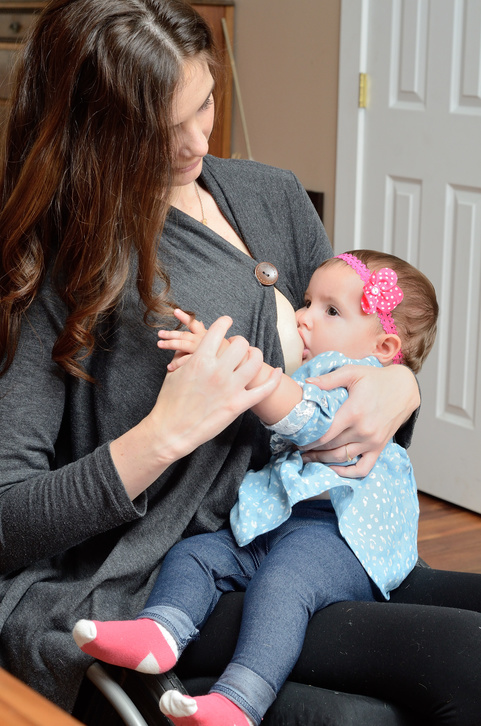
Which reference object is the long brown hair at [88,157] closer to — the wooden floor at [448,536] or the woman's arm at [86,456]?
the woman's arm at [86,456]

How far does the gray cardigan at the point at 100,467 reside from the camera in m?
1.14

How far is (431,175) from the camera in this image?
2969 millimetres

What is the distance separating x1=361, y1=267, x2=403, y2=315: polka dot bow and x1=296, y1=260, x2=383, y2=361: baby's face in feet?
0.07

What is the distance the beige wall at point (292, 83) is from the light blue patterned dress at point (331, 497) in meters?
2.23

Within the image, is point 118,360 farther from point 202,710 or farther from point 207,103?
point 202,710

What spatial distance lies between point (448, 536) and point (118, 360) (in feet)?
6.35

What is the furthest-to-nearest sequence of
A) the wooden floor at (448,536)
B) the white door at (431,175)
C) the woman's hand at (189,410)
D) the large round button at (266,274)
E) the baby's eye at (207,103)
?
the white door at (431,175) → the wooden floor at (448,536) → the large round button at (266,274) → the baby's eye at (207,103) → the woman's hand at (189,410)

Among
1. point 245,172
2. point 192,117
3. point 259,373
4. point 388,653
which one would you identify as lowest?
point 388,653

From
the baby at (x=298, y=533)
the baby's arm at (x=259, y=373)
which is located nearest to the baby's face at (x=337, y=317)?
the baby at (x=298, y=533)

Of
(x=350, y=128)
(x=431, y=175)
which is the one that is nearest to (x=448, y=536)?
(x=431, y=175)

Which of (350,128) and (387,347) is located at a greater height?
(350,128)

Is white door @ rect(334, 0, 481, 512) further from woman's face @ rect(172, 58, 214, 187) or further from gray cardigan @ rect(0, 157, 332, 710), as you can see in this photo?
woman's face @ rect(172, 58, 214, 187)

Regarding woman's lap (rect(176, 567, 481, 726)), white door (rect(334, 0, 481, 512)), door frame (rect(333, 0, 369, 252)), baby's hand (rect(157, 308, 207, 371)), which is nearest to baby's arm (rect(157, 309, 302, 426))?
baby's hand (rect(157, 308, 207, 371))

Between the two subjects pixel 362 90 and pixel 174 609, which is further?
pixel 362 90
